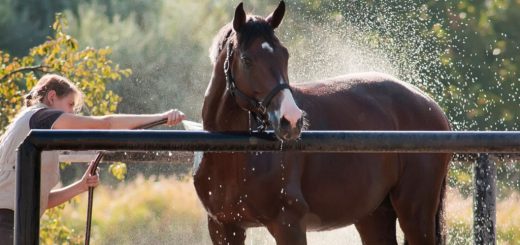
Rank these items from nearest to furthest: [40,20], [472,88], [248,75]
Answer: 1. [248,75]
2. [472,88]
3. [40,20]

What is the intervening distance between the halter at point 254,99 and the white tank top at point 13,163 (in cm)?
89

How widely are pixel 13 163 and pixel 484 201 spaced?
2.66m

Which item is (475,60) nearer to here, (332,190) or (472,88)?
(472,88)

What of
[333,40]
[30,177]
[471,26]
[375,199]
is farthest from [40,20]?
[30,177]

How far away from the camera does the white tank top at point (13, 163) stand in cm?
455

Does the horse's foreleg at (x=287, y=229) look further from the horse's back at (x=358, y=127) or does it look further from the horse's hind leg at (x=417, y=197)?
the horse's hind leg at (x=417, y=197)

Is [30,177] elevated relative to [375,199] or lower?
elevated

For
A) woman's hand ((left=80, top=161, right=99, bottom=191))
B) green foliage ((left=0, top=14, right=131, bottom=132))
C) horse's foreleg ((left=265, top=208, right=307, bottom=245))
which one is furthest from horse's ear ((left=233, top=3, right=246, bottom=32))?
green foliage ((left=0, top=14, right=131, bottom=132))

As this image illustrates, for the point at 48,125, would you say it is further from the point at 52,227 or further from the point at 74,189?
the point at 52,227

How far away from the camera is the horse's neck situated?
445 cm

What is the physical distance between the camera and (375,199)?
541cm

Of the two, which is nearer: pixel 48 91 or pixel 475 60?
pixel 48 91

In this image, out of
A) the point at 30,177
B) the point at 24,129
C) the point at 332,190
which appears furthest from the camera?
the point at 332,190

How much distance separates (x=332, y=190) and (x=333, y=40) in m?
7.13
